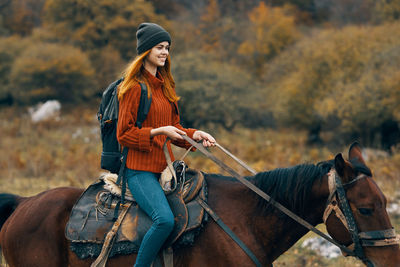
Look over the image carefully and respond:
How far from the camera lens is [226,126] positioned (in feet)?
60.7

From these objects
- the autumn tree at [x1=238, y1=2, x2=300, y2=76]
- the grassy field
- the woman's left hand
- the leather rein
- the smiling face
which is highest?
the smiling face

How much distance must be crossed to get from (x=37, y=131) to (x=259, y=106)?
373 inches

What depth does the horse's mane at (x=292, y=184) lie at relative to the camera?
3.38 metres

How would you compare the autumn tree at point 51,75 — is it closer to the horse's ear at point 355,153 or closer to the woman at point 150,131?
the woman at point 150,131

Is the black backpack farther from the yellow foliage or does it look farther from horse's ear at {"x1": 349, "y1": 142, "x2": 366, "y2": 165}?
the yellow foliage

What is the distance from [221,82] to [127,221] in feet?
52.1

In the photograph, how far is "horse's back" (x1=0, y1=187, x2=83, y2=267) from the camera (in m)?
3.76

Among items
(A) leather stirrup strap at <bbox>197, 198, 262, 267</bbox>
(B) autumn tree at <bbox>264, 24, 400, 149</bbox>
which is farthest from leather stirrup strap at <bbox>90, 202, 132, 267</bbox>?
(B) autumn tree at <bbox>264, 24, 400, 149</bbox>

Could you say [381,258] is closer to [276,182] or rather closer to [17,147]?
[276,182]

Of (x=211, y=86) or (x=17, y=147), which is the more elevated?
(x=211, y=86)

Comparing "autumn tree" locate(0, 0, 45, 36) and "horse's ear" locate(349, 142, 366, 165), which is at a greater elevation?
"horse's ear" locate(349, 142, 366, 165)

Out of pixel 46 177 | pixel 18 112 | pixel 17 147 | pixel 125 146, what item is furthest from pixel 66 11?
pixel 125 146

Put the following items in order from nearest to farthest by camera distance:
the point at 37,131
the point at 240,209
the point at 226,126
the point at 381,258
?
the point at 381,258 → the point at 240,209 → the point at 226,126 → the point at 37,131

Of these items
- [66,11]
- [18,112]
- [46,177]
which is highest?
[66,11]
